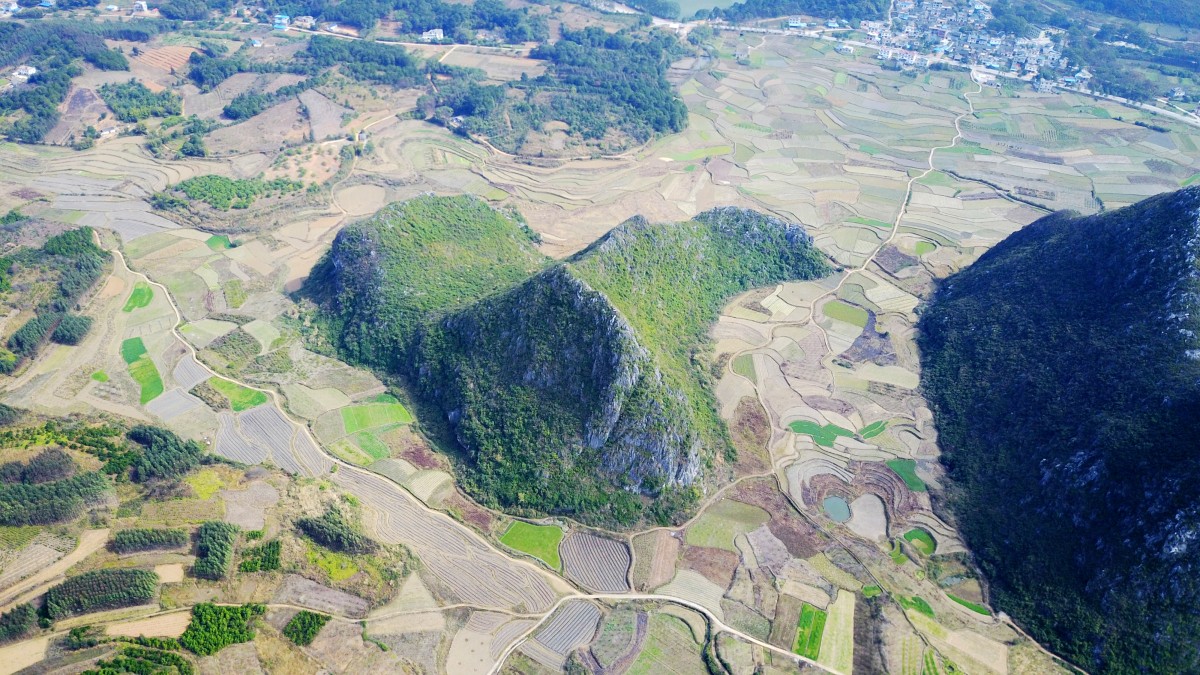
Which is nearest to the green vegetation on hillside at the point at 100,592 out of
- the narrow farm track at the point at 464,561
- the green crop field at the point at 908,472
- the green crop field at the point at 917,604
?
the narrow farm track at the point at 464,561

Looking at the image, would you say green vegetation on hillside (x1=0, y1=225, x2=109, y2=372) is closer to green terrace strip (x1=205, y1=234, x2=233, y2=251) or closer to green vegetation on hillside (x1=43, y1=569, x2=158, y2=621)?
green terrace strip (x1=205, y1=234, x2=233, y2=251)

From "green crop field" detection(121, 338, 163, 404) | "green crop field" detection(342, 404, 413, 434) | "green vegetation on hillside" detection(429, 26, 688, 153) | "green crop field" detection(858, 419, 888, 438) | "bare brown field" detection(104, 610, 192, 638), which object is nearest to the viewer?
"bare brown field" detection(104, 610, 192, 638)

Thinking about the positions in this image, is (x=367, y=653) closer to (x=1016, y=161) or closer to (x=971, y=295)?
(x=971, y=295)

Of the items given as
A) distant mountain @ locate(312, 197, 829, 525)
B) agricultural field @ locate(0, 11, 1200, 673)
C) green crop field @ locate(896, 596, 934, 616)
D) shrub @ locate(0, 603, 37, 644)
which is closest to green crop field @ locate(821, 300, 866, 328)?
agricultural field @ locate(0, 11, 1200, 673)

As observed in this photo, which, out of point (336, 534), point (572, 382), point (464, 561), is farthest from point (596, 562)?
point (336, 534)

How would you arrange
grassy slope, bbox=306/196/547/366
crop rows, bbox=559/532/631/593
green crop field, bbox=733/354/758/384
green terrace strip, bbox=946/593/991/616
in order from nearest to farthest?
green terrace strip, bbox=946/593/991/616, crop rows, bbox=559/532/631/593, grassy slope, bbox=306/196/547/366, green crop field, bbox=733/354/758/384

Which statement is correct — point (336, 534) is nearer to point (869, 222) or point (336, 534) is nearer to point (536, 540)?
point (536, 540)
